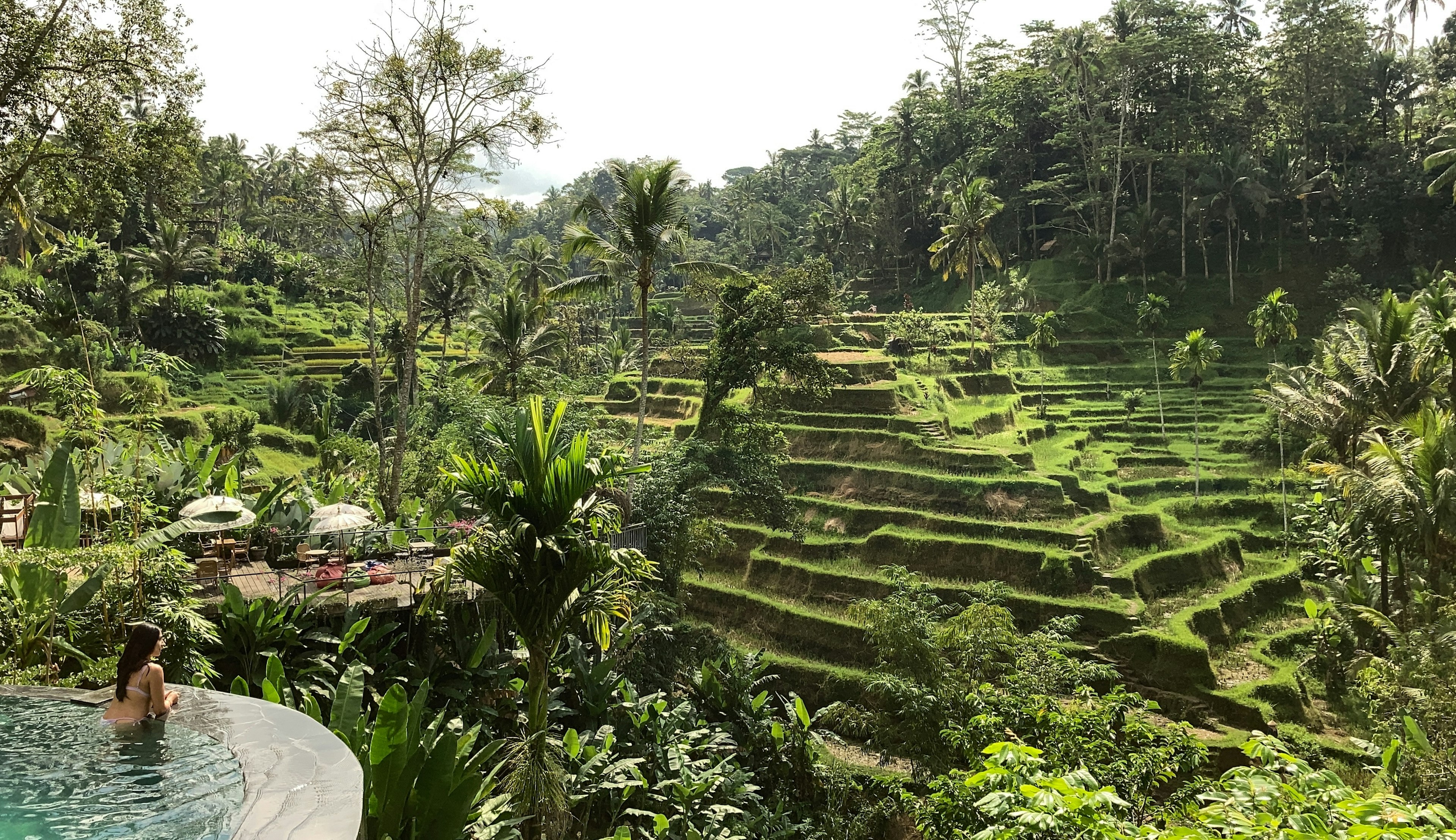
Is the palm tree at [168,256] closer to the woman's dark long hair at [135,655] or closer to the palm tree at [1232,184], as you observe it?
the woman's dark long hair at [135,655]

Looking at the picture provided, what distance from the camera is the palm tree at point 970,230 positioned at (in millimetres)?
35406

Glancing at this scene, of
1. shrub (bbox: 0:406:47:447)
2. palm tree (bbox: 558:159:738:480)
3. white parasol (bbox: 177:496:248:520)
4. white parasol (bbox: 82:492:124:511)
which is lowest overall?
white parasol (bbox: 177:496:248:520)

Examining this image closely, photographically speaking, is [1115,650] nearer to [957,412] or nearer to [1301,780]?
[957,412]

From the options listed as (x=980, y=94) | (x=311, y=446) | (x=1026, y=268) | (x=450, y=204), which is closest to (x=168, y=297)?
(x=311, y=446)

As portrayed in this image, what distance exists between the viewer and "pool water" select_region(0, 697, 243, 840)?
14.3ft

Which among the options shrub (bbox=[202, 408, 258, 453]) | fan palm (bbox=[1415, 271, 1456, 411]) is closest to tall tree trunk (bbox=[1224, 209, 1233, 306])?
fan palm (bbox=[1415, 271, 1456, 411])

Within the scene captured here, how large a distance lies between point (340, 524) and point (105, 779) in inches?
309

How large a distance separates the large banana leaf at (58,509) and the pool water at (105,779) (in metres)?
2.59

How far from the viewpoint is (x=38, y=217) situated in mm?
31297

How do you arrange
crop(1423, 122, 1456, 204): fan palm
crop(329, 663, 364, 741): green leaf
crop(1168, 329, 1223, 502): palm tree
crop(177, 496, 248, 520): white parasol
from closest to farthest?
crop(329, 663, 364, 741): green leaf → crop(177, 496, 248, 520): white parasol → crop(1168, 329, 1223, 502): palm tree → crop(1423, 122, 1456, 204): fan palm

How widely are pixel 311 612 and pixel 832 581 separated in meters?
14.2

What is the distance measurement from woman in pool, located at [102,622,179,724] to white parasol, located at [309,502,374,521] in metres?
7.36

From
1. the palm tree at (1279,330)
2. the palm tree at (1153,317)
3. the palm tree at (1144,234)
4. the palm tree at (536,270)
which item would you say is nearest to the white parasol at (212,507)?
the palm tree at (1279,330)

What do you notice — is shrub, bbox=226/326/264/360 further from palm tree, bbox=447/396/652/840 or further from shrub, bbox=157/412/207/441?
palm tree, bbox=447/396/652/840
